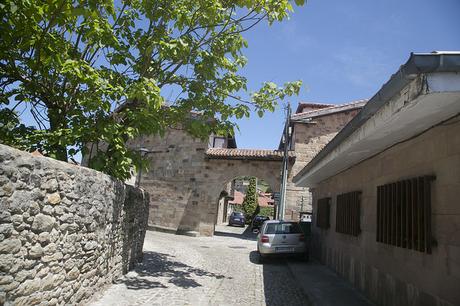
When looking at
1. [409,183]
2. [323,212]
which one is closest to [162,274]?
[323,212]

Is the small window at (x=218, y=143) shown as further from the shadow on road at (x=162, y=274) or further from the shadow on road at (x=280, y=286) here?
the shadow on road at (x=162, y=274)

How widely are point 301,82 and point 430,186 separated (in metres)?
4.92

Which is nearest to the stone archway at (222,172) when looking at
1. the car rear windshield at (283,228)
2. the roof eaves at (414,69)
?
the car rear windshield at (283,228)

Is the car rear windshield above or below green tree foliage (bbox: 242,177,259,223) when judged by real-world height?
below

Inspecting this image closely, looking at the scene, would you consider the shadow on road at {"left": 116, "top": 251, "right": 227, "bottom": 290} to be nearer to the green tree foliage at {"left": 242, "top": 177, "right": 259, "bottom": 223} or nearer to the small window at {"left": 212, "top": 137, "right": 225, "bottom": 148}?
the small window at {"left": 212, "top": 137, "right": 225, "bottom": 148}

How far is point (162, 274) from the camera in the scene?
356 inches

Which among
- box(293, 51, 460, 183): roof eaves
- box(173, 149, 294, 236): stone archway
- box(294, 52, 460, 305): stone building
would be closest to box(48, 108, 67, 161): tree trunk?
box(294, 52, 460, 305): stone building

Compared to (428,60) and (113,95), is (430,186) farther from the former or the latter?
(113,95)

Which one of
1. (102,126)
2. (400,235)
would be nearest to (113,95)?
(102,126)

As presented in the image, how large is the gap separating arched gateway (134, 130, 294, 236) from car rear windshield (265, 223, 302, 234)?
32.0 ft

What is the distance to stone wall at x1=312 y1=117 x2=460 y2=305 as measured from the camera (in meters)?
3.98

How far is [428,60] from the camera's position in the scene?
285cm

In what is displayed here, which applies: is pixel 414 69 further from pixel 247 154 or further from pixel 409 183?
pixel 247 154

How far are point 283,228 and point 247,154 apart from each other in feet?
33.9
